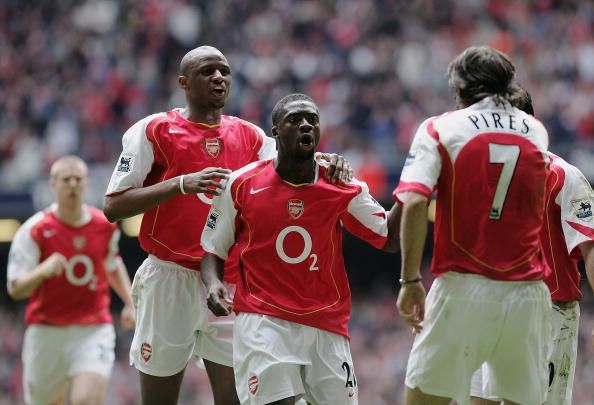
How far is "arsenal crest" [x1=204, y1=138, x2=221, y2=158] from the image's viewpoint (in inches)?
275

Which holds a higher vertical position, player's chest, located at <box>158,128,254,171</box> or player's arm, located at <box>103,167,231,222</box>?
player's chest, located at <box>158,128,254,171</box>

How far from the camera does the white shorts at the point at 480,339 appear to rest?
5.75 m

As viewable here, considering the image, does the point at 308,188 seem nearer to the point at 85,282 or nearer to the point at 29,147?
the point at 85,282

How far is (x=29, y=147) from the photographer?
58.5ft

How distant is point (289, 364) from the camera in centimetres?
611

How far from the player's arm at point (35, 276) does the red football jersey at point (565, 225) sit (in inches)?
174

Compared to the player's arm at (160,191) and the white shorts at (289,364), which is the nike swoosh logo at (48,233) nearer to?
the player's arm at (160,191)

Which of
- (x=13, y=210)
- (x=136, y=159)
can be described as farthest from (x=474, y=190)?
(x=13, y=210)

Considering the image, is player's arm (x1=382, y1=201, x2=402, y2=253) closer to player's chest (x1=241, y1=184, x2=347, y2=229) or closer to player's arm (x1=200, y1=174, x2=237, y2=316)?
player's chest (x1=241, y1=184, x2=347, y2=229)

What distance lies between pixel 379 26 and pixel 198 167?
1270 centimetres

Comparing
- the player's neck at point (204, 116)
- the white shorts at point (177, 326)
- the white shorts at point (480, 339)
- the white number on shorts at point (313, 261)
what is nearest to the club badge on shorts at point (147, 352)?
the white shorts at point (177, 326)

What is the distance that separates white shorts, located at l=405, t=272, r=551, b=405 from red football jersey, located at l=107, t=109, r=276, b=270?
5.94ft

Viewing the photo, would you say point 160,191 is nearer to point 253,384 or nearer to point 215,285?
point 215,285

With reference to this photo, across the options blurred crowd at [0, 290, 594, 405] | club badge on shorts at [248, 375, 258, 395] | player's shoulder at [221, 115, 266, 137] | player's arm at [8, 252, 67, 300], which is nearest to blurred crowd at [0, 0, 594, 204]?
blurred crowd at [0, 290, 594, 405]
